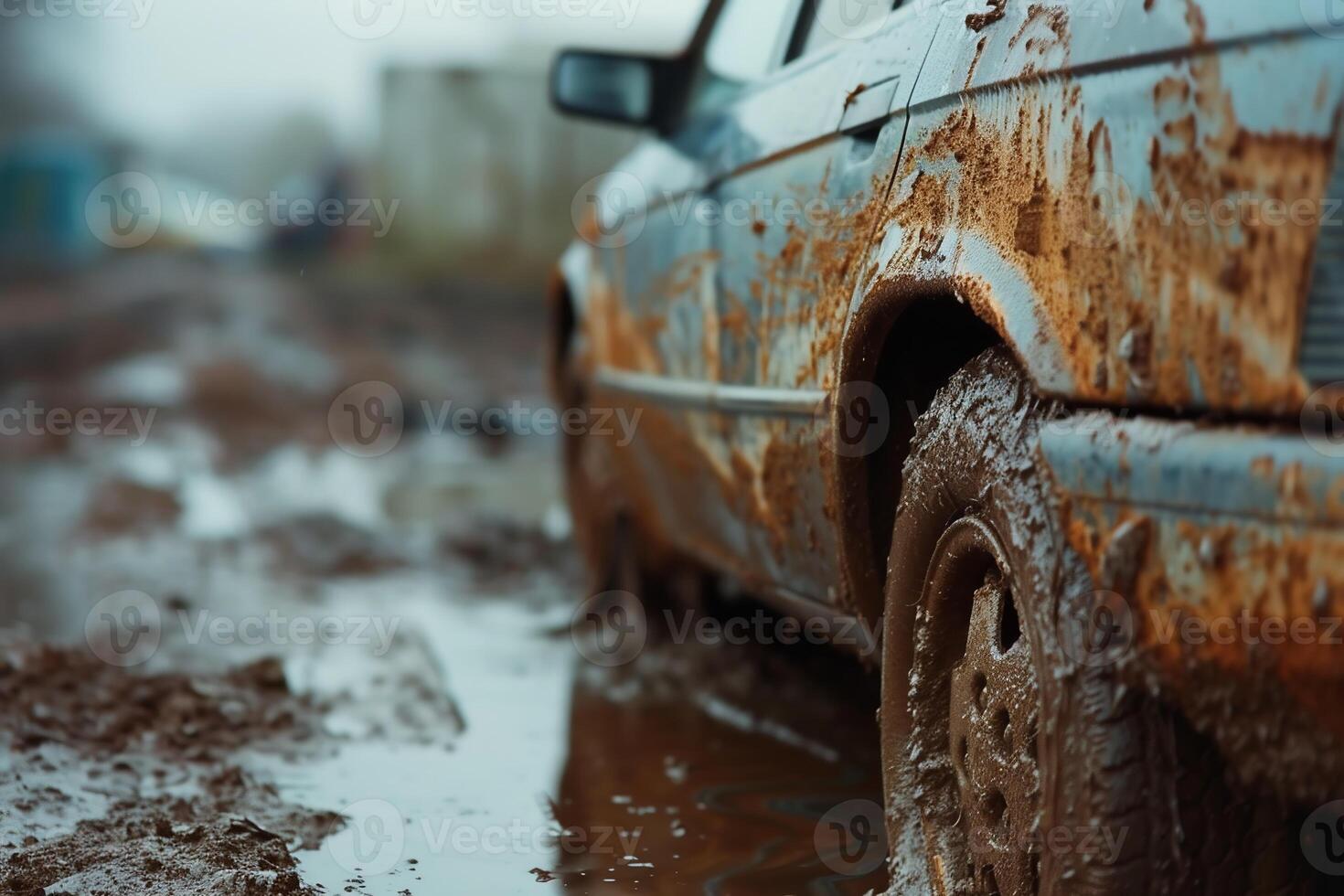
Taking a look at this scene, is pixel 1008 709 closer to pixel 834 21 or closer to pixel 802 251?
pixel 802 251

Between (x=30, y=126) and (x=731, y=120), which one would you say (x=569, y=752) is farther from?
(x=30, y=126)

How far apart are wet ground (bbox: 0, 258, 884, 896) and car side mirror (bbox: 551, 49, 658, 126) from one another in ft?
5.36

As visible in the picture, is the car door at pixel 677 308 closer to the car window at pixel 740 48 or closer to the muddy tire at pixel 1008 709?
the car window at pixel 740 48

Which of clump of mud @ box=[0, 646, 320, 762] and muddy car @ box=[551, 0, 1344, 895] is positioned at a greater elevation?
muddy car @ box=[551, 0, 1344, 895]

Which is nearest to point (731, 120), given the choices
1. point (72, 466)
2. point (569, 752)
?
point (569, 752)

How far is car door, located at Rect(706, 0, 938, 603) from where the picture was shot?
7.42 ft

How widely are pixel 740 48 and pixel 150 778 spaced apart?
2200 millimetres

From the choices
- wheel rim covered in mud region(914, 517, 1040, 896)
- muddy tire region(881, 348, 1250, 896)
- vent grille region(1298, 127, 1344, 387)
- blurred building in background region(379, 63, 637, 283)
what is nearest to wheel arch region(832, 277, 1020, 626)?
muddy tire region(881, 348, 1250, 896)

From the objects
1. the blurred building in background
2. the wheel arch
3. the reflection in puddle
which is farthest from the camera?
the blurred building in background

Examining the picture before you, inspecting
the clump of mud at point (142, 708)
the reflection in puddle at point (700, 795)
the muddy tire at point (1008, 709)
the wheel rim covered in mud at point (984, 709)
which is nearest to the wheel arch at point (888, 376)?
the muddy tire at point (1008, 709)

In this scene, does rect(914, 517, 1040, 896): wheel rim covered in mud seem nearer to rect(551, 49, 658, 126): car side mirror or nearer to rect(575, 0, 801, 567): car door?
rect(575, 0, 801, 567): car door

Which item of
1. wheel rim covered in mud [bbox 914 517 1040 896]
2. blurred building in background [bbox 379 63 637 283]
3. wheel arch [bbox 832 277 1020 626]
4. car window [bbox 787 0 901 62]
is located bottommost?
wheel rim covered in mud [bbox 914 517 1040 896]

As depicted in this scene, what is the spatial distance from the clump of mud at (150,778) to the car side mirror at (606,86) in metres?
1.80

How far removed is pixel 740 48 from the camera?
11.3 ft
